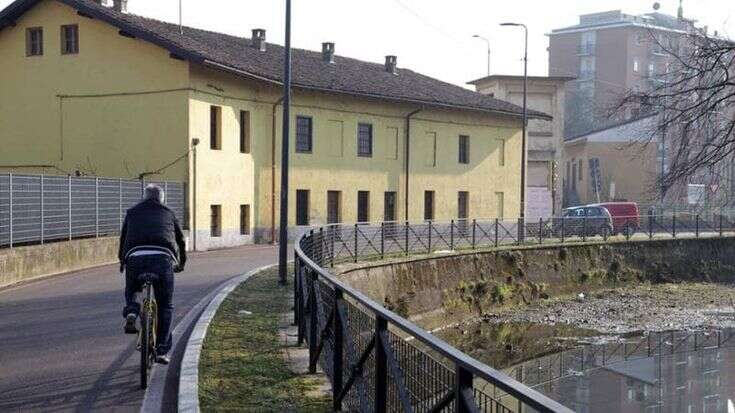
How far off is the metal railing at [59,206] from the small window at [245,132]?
5.43 metres

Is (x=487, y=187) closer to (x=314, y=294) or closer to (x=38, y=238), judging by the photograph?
(x=38, y=238)

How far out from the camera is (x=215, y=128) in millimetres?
30375

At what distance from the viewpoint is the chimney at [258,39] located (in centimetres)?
3662

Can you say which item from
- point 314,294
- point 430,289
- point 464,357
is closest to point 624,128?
point 430,289

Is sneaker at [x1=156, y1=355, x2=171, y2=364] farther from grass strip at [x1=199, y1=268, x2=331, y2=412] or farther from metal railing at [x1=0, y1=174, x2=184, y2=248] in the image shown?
metal railing at [x1=0, y1=174, x2=184, y2=248]

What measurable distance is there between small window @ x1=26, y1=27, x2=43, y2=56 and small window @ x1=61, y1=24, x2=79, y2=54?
103cm

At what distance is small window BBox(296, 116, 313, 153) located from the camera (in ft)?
112

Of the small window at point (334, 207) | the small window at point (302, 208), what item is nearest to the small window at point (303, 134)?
the small window at point (302, 208)

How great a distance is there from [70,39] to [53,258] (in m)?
14.0

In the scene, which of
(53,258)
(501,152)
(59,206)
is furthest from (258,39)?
(53,258)

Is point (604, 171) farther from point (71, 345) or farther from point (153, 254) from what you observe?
point (153, 254)

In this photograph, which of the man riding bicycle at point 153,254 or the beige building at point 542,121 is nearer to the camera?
the man riding bicycle at point 153,254

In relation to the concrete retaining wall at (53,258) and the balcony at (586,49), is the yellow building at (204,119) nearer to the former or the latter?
the concrete retaining wall at (53,258)

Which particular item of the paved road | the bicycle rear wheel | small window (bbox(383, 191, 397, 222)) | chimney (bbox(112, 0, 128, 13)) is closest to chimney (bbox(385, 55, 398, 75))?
small window (bbox(383, 191, 397, 222))
